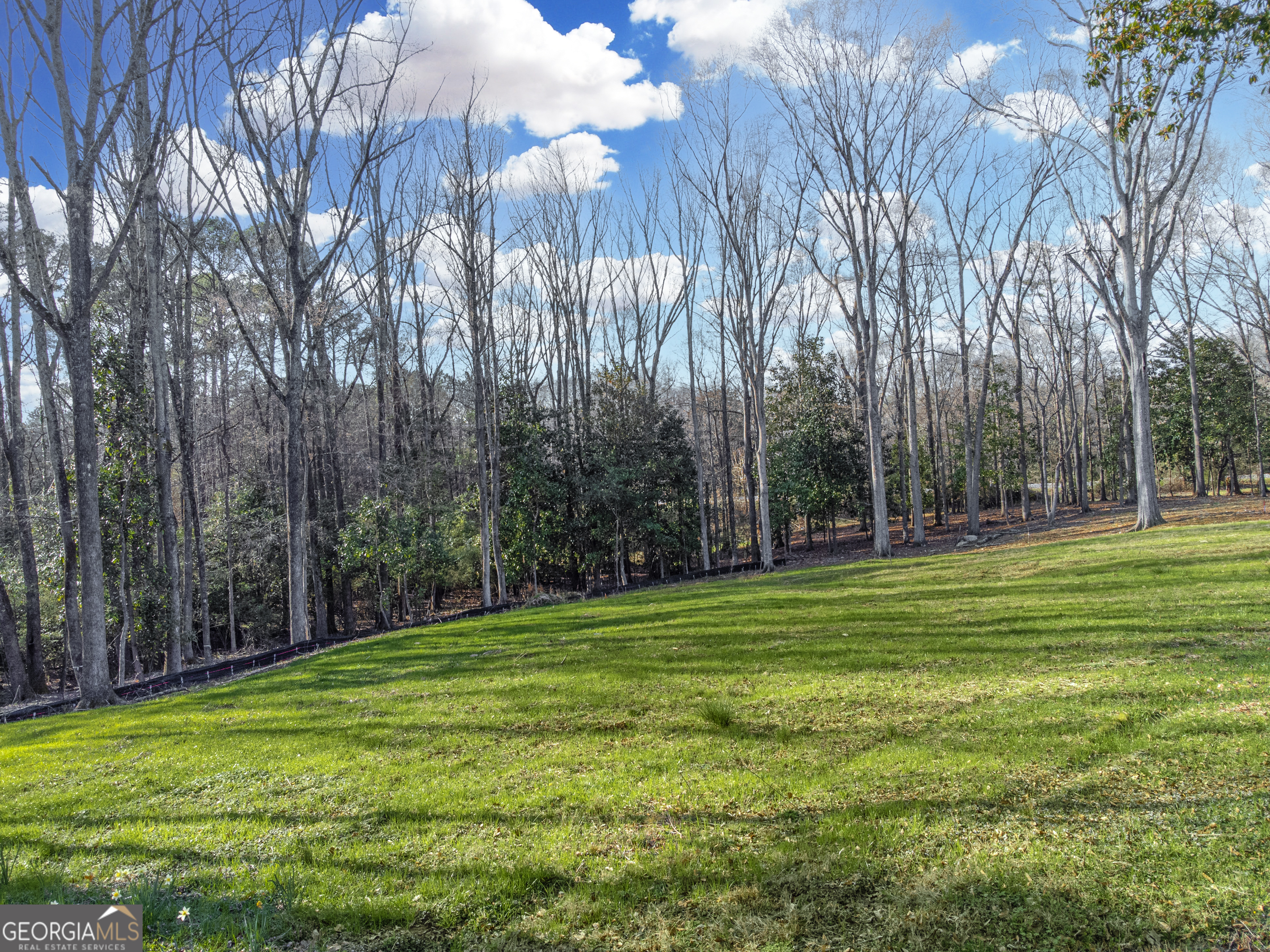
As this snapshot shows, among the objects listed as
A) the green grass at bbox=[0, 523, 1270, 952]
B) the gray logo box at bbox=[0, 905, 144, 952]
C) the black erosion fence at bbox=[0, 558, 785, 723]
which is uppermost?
the gray logo box at bbox=[0, 905, 144, 952]

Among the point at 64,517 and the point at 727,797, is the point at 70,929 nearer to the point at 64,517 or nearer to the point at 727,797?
the point at 727,797

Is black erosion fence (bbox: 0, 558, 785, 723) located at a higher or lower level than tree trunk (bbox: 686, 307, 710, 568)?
lower

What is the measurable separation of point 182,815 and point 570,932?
3819mm

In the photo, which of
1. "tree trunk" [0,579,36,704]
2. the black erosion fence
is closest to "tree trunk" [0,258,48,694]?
"tree trunk" [0,579,36,704]

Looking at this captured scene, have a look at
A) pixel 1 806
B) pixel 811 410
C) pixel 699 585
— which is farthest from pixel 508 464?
pixel 1 806

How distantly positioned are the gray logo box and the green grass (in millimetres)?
161

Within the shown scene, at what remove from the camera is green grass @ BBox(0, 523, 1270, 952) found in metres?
3.22

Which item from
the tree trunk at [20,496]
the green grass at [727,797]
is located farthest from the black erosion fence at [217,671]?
the tree trunk at [20,496]

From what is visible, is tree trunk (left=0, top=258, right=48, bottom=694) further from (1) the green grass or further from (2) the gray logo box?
(2) the gray logo box

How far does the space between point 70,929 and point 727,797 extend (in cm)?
382

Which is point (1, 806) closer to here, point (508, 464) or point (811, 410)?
point (508, 464)

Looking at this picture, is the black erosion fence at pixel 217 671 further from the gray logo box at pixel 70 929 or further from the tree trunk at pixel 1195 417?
the tree trunk at pixel 1195 417

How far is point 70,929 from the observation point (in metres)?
3.23

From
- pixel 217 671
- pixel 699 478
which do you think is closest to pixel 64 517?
pixel 217 671
